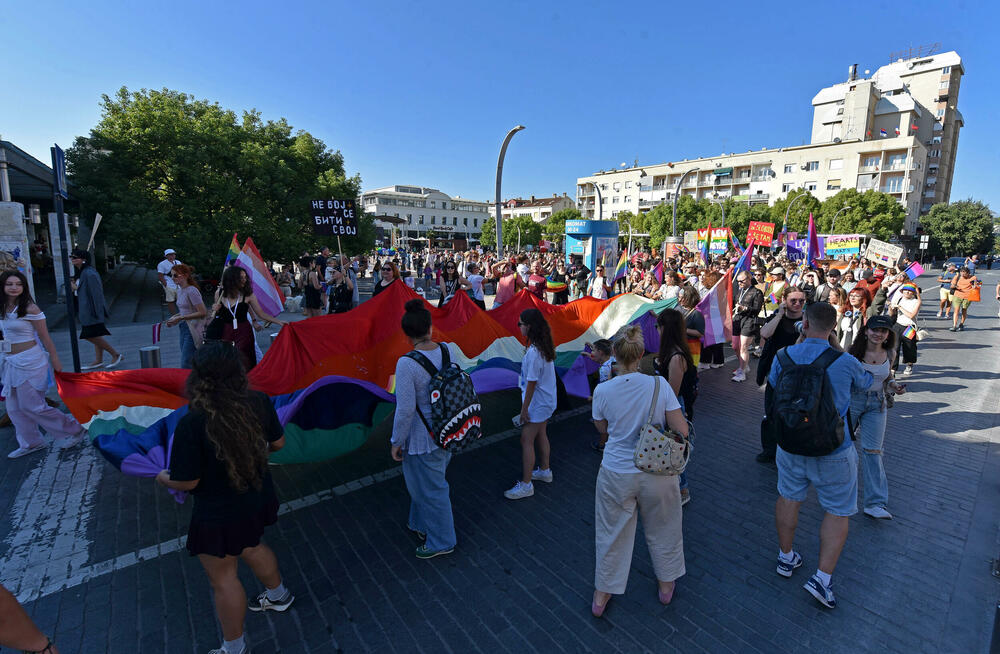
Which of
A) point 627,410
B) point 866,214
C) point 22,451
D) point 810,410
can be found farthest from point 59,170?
point 866,214

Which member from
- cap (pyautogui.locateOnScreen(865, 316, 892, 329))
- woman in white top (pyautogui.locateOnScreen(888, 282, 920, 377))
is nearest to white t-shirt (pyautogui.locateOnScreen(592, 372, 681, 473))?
cap (pyautogui.locateOnScreen(865, 316, 892, 329))

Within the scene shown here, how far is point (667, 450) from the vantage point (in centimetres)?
279

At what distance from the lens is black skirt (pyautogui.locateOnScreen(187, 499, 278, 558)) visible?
2465mm

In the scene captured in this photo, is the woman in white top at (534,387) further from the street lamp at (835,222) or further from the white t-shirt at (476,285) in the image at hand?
the street lamp at (835,222)

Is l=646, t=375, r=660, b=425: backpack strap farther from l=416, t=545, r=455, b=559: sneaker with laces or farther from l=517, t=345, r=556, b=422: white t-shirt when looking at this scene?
l=416, t=545, r=455, b=559: sneaker with laces

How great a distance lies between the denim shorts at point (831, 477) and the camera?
304 cm

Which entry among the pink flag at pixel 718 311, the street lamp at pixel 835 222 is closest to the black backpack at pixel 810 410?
the pink flag at pixel 718 311

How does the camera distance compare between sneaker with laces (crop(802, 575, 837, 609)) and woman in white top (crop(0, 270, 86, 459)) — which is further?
woman in white top (crop(0, 270, 86, 459))

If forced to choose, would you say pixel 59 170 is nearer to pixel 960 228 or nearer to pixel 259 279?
pixel 259 279

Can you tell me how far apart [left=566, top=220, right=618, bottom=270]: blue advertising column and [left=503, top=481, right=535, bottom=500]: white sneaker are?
1786cm

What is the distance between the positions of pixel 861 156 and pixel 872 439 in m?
75.9

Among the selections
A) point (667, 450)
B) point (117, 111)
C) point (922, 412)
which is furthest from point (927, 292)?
point (117, 111)

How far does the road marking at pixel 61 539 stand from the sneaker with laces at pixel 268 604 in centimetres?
108

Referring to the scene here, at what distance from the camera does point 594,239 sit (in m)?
22.0
